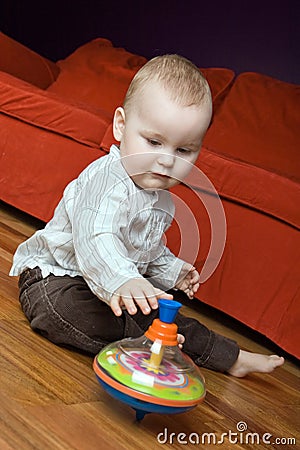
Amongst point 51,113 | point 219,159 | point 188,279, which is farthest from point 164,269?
point 51,113

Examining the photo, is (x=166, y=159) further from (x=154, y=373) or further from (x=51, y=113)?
(x=51, y=113)

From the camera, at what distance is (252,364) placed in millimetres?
1589

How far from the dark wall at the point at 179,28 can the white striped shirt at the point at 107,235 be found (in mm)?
1772

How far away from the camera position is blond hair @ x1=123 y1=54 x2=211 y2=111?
4.33 ft

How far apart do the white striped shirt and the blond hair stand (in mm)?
168

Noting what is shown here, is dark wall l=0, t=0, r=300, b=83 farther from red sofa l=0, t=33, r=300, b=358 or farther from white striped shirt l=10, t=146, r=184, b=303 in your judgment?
white striped shirt l=10, t=146, r=184, b=303

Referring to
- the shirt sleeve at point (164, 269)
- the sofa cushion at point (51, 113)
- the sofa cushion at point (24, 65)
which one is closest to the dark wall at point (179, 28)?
the sofa cushion at point (24, 65)

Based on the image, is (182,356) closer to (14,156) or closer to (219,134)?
(14,156)

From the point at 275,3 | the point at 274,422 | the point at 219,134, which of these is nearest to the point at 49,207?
the point at 219,134

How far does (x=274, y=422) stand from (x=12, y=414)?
55cm

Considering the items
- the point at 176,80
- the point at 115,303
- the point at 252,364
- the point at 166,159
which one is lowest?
the point at 252,364

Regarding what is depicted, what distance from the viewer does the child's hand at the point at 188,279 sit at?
1.54m

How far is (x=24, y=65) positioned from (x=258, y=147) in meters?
1.06

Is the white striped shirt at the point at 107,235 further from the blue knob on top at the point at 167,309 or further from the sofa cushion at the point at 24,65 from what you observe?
the sofa cushion at the point at 24,65
